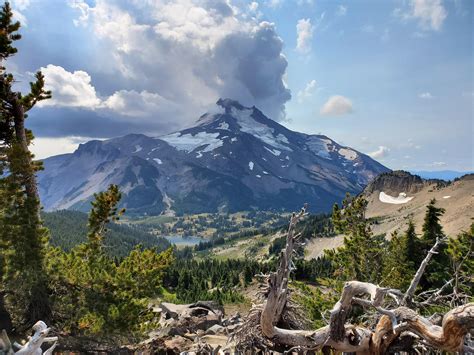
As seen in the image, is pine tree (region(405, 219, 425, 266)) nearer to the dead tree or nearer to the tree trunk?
the dead tree

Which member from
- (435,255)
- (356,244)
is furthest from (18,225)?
(435,255)

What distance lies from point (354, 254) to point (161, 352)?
21.0 metres

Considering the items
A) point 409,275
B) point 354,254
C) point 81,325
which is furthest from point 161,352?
point 409,275

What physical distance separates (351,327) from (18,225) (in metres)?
17.7

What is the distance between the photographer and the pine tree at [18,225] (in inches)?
705

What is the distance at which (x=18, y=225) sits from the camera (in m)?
18.1

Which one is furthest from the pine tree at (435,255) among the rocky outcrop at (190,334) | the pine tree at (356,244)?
the rocky outcrop at (190,334)

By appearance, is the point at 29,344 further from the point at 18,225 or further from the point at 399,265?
the point at 399,265

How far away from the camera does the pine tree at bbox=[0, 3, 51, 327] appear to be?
17906 millimetres

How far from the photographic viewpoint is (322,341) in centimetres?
608

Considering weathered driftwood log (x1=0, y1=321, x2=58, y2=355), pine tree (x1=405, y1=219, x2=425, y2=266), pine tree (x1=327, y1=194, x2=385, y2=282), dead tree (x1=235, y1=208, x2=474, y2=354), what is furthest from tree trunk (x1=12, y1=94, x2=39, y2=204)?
pine tree (x1=405, y1=219, x2=425, y2=266)

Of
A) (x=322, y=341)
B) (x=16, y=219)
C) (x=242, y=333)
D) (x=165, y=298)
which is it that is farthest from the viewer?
(x=165, y=298)

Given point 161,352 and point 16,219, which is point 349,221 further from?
point 16,219

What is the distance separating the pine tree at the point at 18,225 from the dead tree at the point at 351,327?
15.1m
